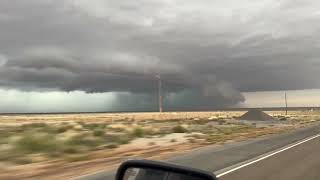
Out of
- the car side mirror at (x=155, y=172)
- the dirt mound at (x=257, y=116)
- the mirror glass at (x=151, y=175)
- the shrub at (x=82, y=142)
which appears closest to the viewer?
the car side mirror at (x=155, y=172)

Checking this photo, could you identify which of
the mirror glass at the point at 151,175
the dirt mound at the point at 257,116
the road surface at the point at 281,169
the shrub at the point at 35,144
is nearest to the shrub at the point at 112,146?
the shrub at the point at 35,144

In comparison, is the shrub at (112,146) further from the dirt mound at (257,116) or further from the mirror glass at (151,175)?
the dirt mound at (257,116)

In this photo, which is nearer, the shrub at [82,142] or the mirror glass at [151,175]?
the mirror glass at [151,175]

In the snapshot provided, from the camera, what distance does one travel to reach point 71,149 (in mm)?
26812

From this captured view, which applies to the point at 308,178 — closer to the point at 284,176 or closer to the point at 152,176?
the point at 284,176

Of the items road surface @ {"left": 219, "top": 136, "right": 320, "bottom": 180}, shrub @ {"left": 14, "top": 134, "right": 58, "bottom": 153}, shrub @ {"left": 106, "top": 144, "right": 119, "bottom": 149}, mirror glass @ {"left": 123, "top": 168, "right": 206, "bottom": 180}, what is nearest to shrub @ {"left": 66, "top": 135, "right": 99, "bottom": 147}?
shrub @ {"left": 106, "top": 144, "right": 119, "bottom": 149}

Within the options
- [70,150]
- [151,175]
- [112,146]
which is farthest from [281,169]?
[112,146]

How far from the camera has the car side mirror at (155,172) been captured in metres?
3.15

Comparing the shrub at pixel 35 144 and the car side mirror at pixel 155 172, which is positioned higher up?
the car side mirror at pixel 155 172

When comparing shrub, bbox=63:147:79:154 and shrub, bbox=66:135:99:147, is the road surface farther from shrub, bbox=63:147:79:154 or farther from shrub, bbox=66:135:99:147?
shrub, bbox=66:135:99:147

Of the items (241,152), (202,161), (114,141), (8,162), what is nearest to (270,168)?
(202,161)

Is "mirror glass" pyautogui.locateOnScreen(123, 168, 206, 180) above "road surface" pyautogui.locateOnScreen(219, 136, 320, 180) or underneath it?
above

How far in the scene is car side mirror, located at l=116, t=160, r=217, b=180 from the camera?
315 centimetres

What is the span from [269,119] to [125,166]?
3728 inches
